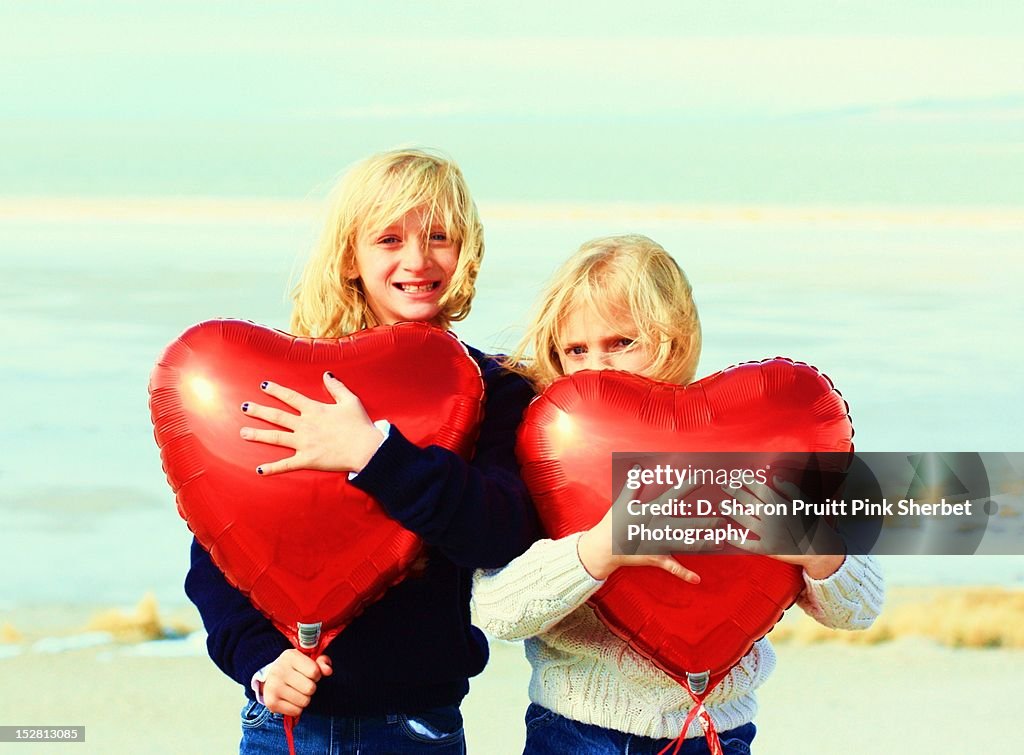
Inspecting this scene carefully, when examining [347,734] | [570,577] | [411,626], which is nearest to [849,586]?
[570,577]

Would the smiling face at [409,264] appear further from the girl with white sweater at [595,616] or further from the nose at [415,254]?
the girl with white sweater at [595,616]

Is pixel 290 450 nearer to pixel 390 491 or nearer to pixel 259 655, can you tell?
pixel 390 491

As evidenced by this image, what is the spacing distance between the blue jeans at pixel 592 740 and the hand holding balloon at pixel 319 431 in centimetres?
46

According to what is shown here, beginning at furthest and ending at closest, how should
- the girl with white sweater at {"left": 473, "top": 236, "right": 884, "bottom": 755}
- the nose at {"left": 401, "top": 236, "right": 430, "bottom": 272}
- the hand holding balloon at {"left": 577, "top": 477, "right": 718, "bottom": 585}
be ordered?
the nose at {"left": 401, "top": 236, "right": 430, "bottom": 272} → the girl with white sweater at {"left": 473, "top": 236, "right": 884, "bottom": 755} → the hand holding balloon at {"left": 577, "top": 477, "right": 718, "bottom": 585}

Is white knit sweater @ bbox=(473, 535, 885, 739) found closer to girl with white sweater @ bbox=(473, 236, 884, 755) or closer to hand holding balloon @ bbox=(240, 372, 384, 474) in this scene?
girl with white sweater @ bbox=(473, 236, 884, 755)

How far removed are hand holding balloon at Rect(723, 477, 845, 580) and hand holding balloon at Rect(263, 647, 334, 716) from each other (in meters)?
0.59

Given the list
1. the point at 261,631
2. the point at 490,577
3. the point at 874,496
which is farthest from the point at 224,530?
the point at 874,496

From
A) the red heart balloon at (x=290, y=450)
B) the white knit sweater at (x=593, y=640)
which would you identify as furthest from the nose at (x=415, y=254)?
the white knit sweater at (x=593, y=640)

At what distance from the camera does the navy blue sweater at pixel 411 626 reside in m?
1.88

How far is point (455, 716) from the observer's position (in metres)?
1.99

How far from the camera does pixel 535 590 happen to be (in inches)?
68.3

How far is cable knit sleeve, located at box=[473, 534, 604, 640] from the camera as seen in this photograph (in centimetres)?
173

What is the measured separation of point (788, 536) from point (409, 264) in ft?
2.15

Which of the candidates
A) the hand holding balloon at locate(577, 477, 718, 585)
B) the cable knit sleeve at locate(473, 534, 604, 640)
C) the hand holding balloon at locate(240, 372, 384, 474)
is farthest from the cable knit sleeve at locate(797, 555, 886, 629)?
the hand holding balloon at locate(240, 372, 384, 474)
